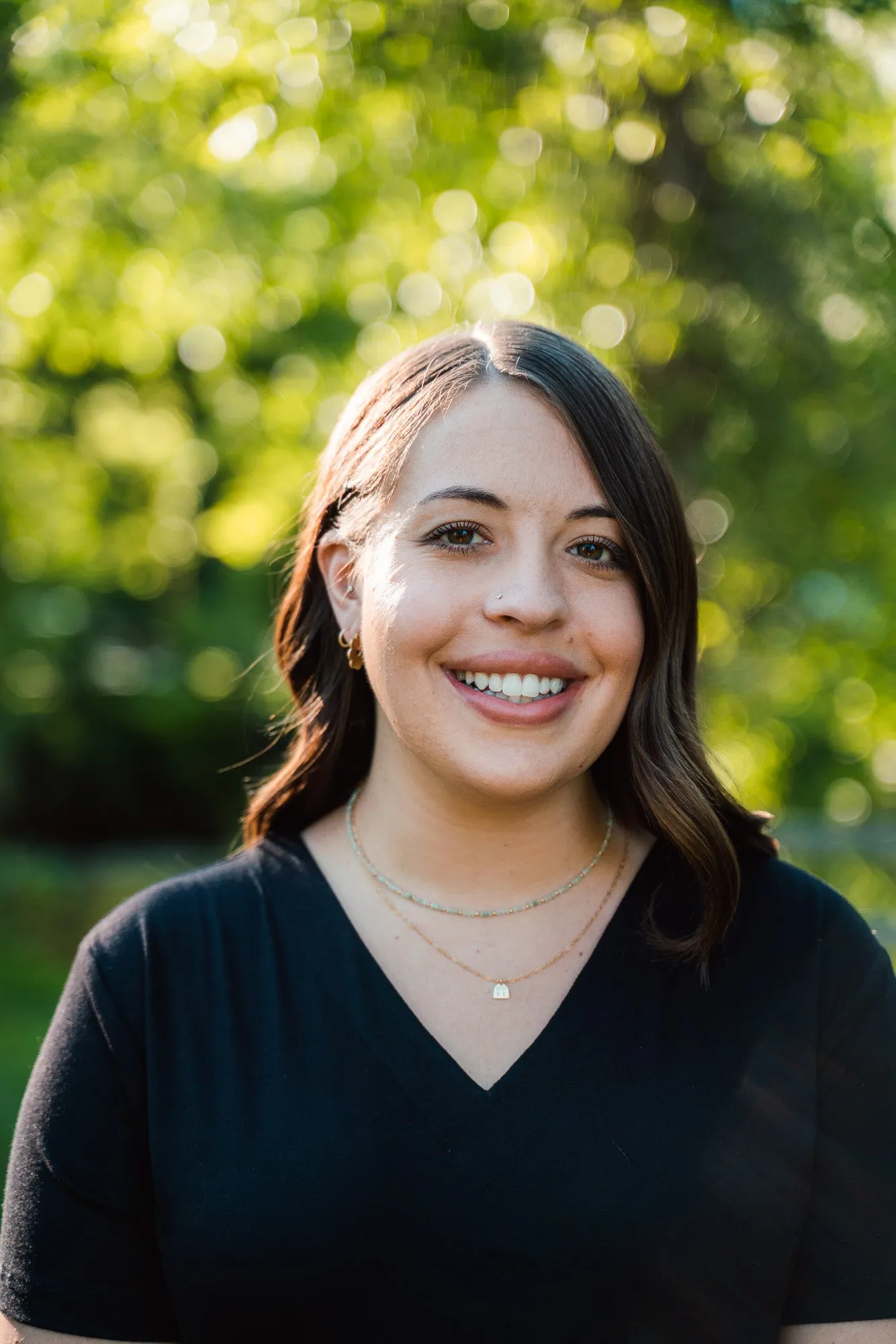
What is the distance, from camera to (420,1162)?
1852 mm

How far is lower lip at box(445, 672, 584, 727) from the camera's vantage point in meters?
2.01

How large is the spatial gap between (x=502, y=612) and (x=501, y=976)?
0.61 metres

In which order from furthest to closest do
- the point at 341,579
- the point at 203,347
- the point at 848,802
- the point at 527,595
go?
the point at 848,802 < the point at 203,347 < the point at 341,579 < the point at 527,595

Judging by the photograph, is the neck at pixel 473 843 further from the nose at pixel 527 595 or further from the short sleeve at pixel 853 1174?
the short sleeve at pixel 853 1174

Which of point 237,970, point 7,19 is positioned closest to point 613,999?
point 237,970

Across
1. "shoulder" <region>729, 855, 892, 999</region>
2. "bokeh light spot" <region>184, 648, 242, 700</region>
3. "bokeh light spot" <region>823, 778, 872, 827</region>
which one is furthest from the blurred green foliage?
"bokeh light spot" <region>184, 648, 242, 700</region>

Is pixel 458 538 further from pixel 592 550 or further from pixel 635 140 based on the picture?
pixel 635 140

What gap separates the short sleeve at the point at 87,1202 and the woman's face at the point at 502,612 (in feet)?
2.26

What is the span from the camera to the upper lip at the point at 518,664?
78.0 inches

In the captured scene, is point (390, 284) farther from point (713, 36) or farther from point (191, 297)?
point (713, 36)

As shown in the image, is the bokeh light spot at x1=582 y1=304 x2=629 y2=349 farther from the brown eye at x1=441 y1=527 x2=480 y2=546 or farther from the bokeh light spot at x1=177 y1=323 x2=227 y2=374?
the brown eye at x1=441 y1=527 x2=480 y2=546

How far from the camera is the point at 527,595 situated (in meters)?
1.96

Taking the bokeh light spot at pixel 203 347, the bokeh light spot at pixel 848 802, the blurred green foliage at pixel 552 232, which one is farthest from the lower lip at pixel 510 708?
the bokeh light spot at pixel 848 802

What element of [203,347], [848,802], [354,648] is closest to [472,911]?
[354,648]
